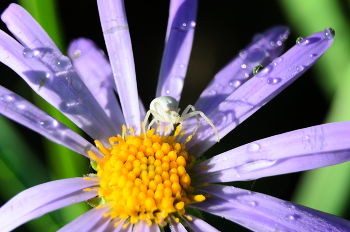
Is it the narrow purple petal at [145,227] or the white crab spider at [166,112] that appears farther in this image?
the white crab spider at [166,112]

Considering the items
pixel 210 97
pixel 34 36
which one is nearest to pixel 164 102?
pixel 210 97

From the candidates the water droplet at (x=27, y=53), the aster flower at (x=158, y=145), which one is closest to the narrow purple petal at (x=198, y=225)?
the aster flower at (x=158, y=145)

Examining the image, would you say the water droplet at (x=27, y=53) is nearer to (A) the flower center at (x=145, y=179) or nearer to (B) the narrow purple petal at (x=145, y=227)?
(A) the flower center at (x=145, y=179)

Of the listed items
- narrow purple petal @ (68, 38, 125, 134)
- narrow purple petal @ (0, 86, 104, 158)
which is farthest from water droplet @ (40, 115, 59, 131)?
narrow purple petal @ (68, 38, 125, 134)

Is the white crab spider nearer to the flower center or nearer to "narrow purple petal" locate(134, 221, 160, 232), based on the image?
the flower center

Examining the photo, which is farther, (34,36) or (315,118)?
(315,118)

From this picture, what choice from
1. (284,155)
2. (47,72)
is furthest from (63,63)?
(284,155)

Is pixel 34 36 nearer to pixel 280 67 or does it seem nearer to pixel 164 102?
pixel 164 102
